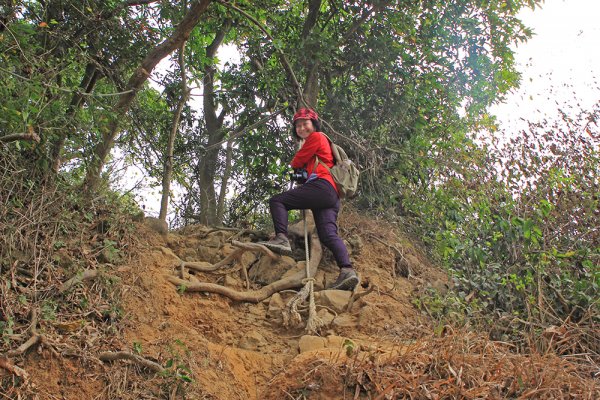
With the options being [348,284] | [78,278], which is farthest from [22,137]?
[348,284]

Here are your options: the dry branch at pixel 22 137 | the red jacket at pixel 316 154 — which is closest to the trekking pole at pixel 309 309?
the red jacket at pixel 316 154

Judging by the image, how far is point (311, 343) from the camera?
16.9 ft

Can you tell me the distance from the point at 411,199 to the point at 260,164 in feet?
7.52

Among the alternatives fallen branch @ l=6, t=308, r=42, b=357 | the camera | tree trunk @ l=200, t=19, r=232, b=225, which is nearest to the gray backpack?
the camera

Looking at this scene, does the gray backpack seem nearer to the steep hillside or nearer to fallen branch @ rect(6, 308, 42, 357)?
the steep hillside

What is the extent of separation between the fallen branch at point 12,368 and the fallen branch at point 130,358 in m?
0.56

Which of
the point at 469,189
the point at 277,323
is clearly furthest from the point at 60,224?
the point at 469,189

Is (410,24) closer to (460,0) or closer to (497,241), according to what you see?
(460,0)

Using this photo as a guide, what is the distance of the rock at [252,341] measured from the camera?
5406mm

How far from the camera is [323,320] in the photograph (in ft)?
18.6

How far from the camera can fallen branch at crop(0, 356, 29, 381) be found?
3.82 meters

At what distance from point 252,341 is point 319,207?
164 cm

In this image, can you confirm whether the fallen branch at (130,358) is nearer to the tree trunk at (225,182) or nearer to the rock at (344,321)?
the rock at (344,321)

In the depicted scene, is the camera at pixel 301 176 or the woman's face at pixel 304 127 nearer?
the camera at pixel 301 176
